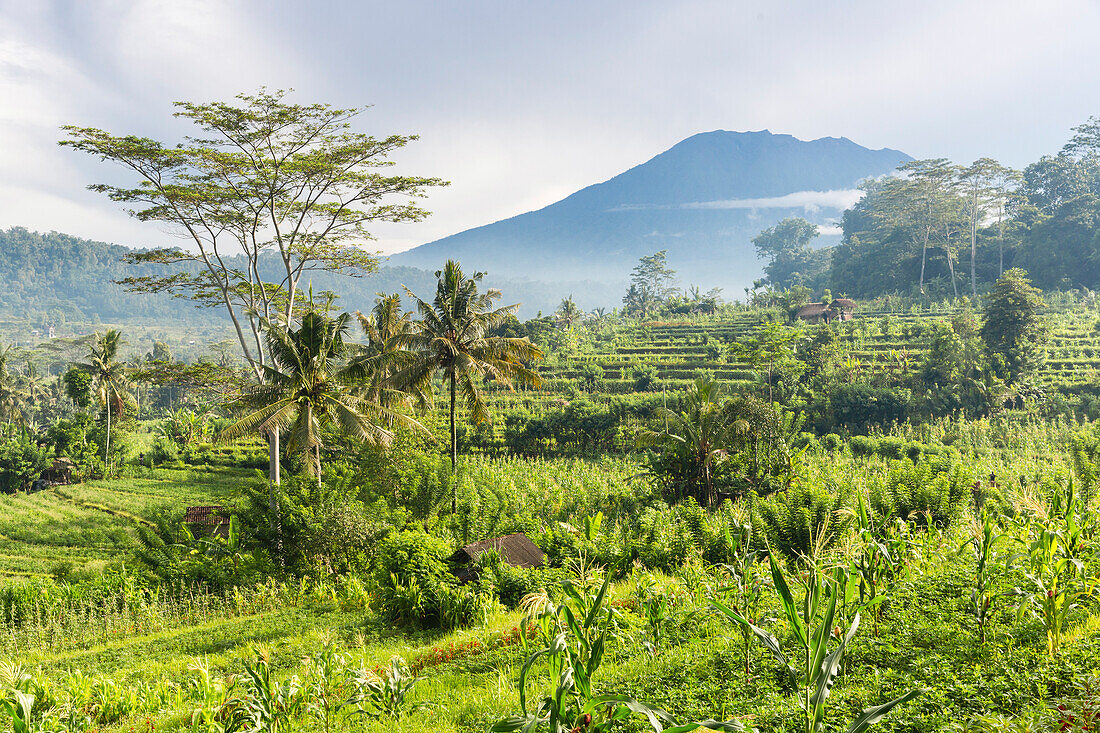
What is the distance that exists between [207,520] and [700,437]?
17617mm

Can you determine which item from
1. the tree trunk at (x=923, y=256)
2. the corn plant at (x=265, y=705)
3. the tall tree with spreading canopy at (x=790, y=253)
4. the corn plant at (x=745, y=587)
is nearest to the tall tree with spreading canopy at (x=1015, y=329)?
the tree trunk at (x=923, y=256)

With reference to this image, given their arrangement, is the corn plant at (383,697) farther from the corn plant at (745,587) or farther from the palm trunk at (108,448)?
the palm trunk at (108,448)

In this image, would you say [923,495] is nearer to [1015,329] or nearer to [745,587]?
[745,587]

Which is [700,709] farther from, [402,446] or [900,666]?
[402,446]

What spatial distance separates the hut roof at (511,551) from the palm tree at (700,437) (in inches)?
235

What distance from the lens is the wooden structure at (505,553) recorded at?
10.4m

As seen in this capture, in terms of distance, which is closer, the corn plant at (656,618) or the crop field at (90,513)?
the corn plant at (656,618)

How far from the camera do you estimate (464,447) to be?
2920cm

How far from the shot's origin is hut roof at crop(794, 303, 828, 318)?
42.1 meters

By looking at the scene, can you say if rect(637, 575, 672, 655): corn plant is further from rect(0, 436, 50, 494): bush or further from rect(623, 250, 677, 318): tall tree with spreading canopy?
rect(623, 250, 677, 318): tall tree with spreading canopy

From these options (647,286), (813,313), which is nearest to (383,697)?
(813,313)

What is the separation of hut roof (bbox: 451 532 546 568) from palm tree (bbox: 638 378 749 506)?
5.98 m

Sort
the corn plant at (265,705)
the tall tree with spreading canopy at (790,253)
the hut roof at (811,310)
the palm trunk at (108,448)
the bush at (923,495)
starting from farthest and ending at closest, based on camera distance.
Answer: the tall tree with spreading canopy at (790,253) < the hut roof at (811,310) < the palm trunk at (108,448) < the bush at (923,495) < the corn plant at (265,705)

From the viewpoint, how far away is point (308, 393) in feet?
45.5
